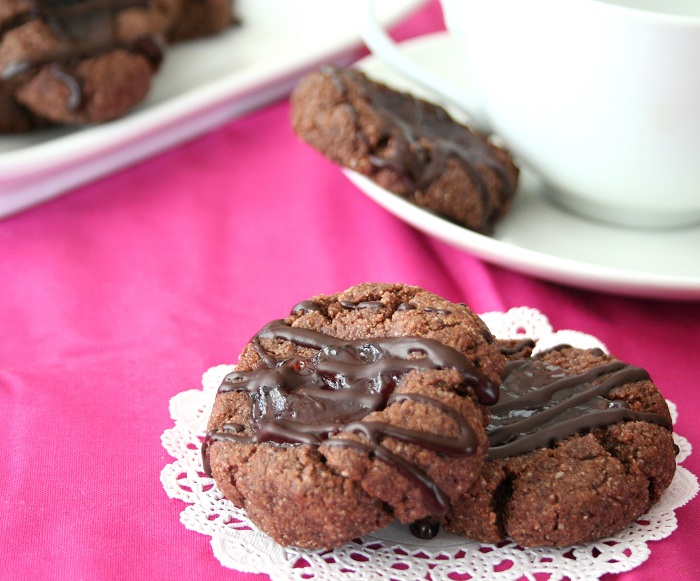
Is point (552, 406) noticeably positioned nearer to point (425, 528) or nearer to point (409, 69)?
point (425, 528)

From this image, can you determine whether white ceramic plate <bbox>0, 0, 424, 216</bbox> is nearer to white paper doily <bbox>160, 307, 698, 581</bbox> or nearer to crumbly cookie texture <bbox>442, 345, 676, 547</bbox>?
white paper doily <bbox>160, 307, 698, 581</bbox>

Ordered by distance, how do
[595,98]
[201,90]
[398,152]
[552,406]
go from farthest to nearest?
1. [201,90]
2. [398,152]
3. [595,98]
4. [552,406]

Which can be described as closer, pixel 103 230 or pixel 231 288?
pixel 231 288

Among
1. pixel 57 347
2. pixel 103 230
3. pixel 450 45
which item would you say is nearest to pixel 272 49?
pixel 450 45

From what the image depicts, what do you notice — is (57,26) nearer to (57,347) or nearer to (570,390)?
(57,347)

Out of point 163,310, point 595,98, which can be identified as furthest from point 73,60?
point 595,98

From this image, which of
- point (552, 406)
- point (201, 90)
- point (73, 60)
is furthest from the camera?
point (201, 90)
